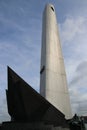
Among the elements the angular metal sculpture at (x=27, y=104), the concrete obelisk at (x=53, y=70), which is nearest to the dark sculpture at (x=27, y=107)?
the angular metal sculpture at (x=27, y=104)

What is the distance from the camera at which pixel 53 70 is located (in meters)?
26.8

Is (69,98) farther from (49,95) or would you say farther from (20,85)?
(20,85)

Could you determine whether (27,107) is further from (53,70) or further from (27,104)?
(53,70)

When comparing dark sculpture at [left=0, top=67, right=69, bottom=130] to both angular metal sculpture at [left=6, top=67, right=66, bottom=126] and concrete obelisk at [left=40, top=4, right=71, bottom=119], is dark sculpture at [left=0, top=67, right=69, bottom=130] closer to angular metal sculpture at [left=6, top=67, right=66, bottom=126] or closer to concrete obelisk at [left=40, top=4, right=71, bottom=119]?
angular metal sculpture at [left=6, top=67, right=66, bottom=126]

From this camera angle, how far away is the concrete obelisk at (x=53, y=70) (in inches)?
1003

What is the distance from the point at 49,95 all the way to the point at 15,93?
6753 mm

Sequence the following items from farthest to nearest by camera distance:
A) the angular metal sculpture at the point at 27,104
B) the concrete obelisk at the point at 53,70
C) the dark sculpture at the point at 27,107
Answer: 1. the concrete obelisk at the point at 53,70
2. the angular metal sculpture at the point at 27,104
3. the dark sculpture at the point at 27,107

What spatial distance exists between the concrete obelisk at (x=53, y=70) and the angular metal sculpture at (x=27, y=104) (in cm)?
581

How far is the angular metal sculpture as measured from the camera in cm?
1853

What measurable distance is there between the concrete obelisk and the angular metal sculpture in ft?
19.1

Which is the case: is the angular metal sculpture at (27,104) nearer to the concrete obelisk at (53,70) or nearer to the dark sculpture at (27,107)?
the dark sculpture at (27,107)

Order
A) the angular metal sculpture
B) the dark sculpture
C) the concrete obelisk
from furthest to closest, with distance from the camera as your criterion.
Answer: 1. the concrete obelisk
2. the angular metal sculpture
3. the dark sculpture

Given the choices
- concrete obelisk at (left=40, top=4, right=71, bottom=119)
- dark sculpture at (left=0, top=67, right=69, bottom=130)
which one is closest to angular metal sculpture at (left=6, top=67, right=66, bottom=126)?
dark sculpture at (left=0, top=67, right=69, bottom=130)

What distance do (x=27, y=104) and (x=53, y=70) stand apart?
898 centimetres
